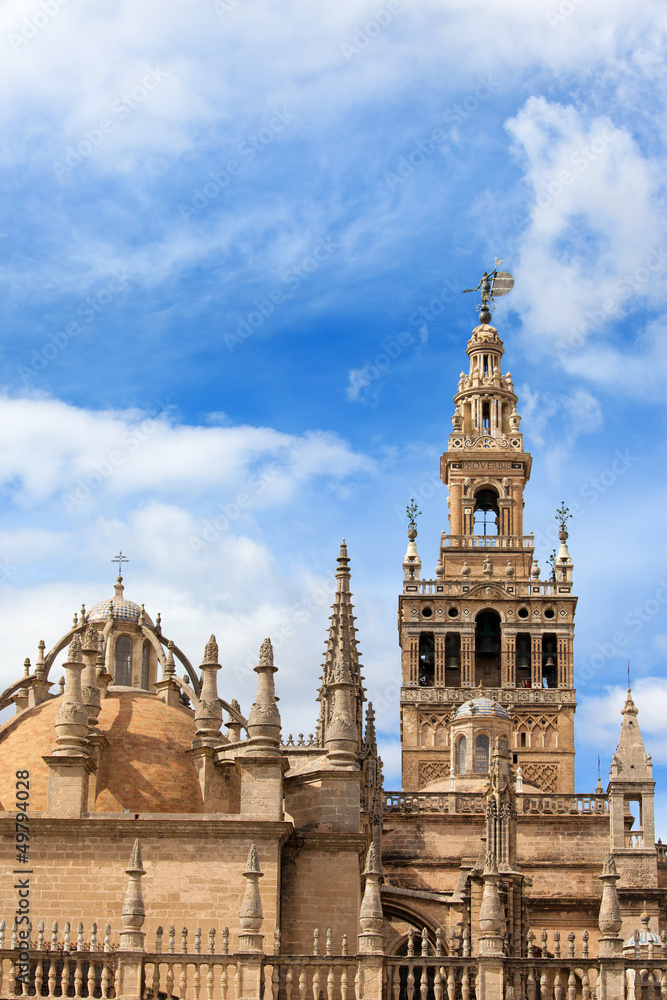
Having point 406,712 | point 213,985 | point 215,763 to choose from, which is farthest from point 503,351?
point 213,985

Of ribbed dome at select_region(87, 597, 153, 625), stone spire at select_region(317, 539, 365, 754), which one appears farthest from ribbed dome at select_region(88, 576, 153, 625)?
stone spire at select_region(317, 539, 365, 754)

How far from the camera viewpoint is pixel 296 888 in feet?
111

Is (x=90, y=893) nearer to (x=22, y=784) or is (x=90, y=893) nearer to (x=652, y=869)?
(x=22, y=784)

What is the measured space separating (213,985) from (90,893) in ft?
15.1

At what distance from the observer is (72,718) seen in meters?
33.6

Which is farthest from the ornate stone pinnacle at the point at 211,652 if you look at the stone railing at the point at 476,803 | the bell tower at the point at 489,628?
the bell tower at the point at 489,628

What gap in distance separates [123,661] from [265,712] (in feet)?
28.6

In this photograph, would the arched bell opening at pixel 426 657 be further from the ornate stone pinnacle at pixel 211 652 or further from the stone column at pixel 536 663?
the ornate stone pinnacle at pixel 211 652

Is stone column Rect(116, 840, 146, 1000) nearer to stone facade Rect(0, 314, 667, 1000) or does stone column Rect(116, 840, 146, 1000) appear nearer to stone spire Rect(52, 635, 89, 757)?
stone facade Rect(0, 314, 667, 1000)

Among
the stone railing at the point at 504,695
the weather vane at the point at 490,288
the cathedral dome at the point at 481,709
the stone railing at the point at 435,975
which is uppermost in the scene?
the weather vane at the point at 490,288

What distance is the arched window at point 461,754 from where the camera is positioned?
194ft

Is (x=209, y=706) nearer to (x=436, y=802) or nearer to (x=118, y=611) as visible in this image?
(x=118, y=611)

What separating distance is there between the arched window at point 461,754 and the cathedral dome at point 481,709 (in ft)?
3.19

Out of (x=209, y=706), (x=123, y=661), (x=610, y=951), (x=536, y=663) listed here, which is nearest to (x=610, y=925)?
(x=610, y=951)
